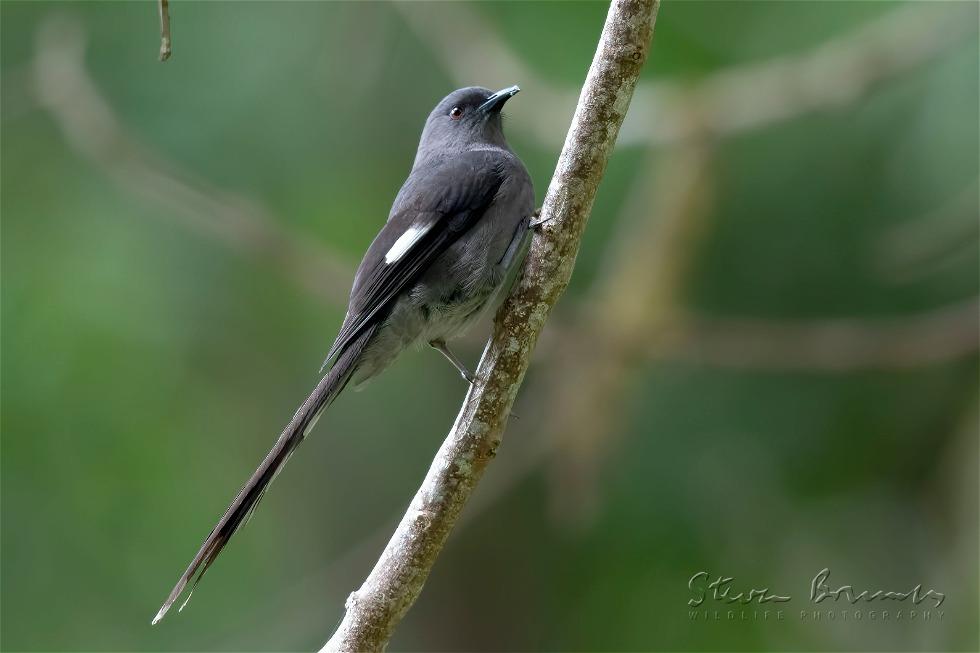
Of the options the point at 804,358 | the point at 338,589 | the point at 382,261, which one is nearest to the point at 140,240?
the point at 338,589

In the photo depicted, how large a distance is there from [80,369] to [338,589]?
93.0 inches

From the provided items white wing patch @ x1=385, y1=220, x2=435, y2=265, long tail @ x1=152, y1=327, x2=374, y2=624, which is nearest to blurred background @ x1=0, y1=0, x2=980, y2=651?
white wing patch @ x1=385, y1=220, x2=435, y2=265

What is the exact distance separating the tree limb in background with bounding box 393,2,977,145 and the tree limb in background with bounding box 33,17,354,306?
156cm

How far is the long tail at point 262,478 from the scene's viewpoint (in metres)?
3.44

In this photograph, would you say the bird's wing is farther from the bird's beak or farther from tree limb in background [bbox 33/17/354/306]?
tree limb in background [bbox 33/17/354/306]

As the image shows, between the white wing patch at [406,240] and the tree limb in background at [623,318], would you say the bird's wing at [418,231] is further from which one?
the tree limb in background at [623,318]

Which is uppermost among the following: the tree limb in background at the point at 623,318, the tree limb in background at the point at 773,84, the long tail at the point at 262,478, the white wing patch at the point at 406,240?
the white wing patch at the point at 406,240

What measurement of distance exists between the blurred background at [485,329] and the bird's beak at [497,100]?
4.15 ft

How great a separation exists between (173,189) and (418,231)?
A: 2567mm

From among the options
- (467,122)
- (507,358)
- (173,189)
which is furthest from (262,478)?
(173,189)

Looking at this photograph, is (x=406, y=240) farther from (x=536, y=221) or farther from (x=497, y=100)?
(x=497, y=100)

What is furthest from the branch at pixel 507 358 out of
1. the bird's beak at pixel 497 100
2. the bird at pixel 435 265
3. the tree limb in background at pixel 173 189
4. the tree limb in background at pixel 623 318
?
the tree limb in background at pixel 173 189

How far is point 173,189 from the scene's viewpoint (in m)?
6.27

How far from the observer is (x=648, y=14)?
11.4 feet
